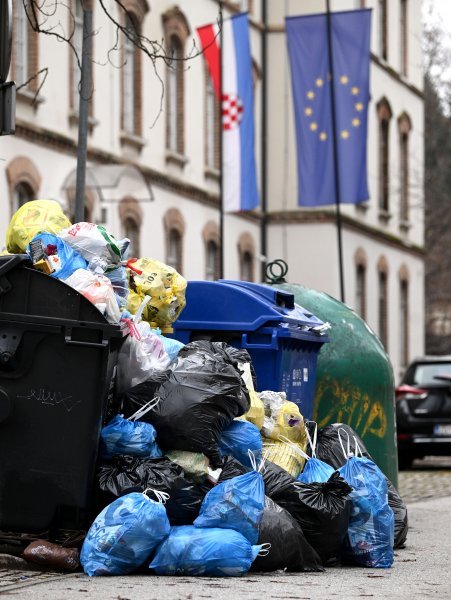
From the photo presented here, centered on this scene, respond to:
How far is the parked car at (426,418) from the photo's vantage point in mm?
19578

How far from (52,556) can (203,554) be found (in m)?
0.73

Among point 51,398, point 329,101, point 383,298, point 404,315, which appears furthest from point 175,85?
point 51,398

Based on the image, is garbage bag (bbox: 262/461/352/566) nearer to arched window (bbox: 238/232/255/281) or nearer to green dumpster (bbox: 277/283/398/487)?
green dumpster (bbox: 277/283/398/487)

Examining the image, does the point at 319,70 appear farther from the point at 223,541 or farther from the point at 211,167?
the point at 223,541

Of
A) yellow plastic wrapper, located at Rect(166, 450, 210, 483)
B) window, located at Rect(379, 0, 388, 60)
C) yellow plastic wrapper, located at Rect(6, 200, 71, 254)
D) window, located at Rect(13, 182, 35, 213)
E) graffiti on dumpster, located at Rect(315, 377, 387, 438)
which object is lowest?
yellow plastic wrapper, located at Rect(166, 450, 210, 483)

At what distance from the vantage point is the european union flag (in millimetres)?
25766

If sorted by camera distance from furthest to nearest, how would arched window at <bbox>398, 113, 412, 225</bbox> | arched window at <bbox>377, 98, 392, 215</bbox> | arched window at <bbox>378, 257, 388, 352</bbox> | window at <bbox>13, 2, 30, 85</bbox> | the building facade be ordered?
arched window at <bbox>398, 113, 412, 225</bbox>
arched window at <bbox>377, 98, 392, 215</bbox>
arched window at <bbox>378, 257, 388, 352</bbox>
the building facade
window at <bbox>13, 2, 30, 85</bbox>

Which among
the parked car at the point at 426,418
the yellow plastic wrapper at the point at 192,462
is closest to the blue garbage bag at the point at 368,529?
the yellow plastic wrapper at the point at 192,462

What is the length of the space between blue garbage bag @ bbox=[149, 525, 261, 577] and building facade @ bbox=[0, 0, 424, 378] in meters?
9.30

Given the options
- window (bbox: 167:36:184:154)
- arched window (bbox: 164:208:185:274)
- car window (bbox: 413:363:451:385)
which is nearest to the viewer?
car window (bbox: 413:363:451:385)

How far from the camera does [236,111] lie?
23.9 m

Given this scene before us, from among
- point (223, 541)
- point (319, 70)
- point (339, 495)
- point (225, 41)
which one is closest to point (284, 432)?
point (339, 495)

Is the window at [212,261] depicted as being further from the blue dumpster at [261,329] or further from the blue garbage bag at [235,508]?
the blue garbage bag at [235,508]

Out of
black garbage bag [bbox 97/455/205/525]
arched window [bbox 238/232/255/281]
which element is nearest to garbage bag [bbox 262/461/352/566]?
black garbage bag [bbox 97/455/205/525]
